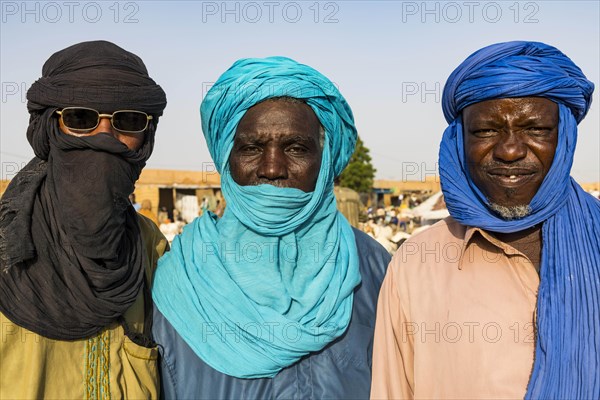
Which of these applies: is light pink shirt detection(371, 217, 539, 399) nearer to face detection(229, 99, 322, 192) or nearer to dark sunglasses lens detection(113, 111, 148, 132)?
face detection(229, 99, 322, 192)

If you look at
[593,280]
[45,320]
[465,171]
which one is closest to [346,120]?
[465,171]

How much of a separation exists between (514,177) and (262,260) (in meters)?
1.11

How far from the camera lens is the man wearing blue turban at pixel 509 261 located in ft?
7.37

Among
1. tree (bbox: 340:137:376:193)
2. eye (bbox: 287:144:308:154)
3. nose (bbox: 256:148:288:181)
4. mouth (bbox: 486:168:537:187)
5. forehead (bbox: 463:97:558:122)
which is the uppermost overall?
tree (bbox: 340:137:376:193)

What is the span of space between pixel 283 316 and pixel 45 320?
92cm

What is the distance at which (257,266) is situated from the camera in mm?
2910

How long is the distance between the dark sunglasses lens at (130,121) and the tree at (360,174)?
39762mm

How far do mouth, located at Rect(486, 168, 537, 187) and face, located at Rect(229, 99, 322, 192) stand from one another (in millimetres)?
888

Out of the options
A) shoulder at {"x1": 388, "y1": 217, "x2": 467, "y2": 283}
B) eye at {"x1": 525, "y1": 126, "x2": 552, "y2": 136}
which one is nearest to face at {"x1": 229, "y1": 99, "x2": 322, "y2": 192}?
shoulder at {"x1": 388, "y1": 217, "x2": 467, "y2": 283}

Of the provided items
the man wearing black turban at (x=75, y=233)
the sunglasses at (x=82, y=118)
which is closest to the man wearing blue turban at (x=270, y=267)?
the man wearing black turban at (x=75, y=233)

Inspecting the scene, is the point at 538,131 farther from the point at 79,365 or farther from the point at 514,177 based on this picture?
the point at 79,365

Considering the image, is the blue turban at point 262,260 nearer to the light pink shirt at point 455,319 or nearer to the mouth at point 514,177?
the light pink shirt at point 455,319

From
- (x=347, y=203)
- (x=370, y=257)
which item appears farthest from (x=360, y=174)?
(x=370, y=257)

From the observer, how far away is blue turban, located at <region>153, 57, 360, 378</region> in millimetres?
2801
